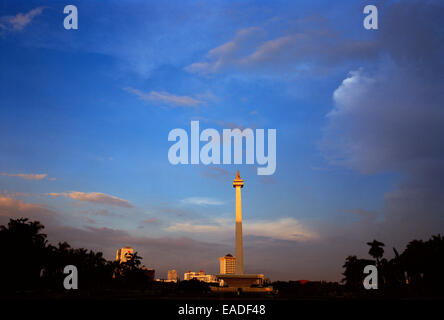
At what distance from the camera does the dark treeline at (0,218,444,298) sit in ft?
167

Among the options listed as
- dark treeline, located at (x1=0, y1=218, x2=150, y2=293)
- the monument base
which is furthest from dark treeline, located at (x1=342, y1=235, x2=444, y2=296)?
dark treeline, located at (x1=0, y1=218, x2=150, y2=293)

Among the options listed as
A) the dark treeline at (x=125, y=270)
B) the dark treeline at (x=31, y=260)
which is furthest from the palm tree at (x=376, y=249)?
the dark treeline at (x=31, y=260)

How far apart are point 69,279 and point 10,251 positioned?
17737 millimetres

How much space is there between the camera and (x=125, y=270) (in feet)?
285

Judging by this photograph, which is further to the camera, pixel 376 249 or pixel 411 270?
pixel 376 249

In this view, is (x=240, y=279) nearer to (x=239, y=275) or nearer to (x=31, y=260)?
(x=239, y=275)

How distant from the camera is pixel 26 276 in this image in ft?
172

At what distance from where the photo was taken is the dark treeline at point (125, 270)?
167 feet

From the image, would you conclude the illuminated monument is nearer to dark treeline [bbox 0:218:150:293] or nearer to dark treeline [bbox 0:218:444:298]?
dark treeline [bbox 0:218:444:298]

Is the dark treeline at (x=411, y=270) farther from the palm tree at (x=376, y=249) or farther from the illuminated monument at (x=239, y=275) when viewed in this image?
the illuminated monument at (x=239, y=275)

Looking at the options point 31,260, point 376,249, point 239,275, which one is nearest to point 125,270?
point 239,275

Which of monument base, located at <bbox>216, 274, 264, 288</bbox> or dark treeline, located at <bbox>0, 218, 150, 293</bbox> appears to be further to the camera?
monument base, located at <bbox>216, 274, 264, 288</bbox>
